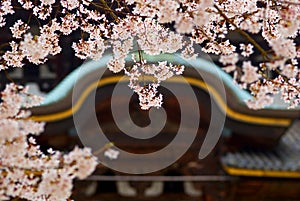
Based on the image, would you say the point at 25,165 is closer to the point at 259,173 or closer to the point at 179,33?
the point at 179,33

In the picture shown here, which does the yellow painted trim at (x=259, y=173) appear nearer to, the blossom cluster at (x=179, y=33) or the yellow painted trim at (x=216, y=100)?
the yellow painted trim at (x=216, y=100)

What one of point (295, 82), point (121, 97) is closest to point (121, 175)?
point (121, 97)

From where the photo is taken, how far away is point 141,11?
232 cm

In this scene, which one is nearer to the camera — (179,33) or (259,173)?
(179,33)

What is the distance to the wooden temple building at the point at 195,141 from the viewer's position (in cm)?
546

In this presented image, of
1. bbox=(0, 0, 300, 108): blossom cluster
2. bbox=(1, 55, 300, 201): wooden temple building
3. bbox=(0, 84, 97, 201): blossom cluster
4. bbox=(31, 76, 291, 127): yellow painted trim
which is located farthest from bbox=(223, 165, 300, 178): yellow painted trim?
bbox=(0, 84, 97, 201): blossom cluster

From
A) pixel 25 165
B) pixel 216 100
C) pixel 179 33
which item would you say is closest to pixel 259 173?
pixel 216 100

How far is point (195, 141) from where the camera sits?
6.45 m

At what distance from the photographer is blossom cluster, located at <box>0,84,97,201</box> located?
5.87 ft

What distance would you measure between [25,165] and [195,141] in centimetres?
473

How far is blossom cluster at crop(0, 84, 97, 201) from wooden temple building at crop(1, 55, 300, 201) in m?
3.02

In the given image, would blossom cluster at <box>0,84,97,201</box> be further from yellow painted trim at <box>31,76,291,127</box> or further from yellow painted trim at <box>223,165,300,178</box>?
yellow painted trim at <box>223,165,300,178</box>

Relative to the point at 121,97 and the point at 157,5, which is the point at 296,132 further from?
the point at 157,5

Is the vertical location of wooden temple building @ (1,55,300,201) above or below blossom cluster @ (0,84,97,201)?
below
